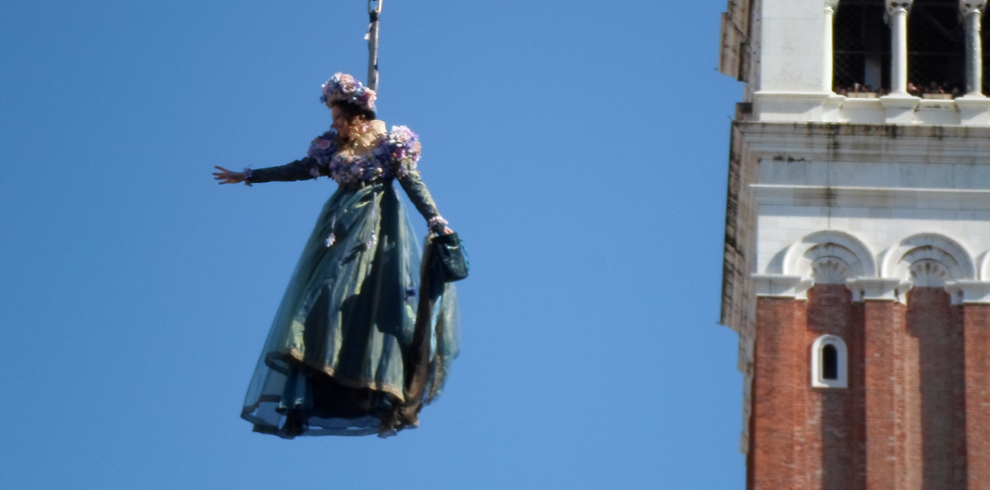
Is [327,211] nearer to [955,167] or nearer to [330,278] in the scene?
[330,278]

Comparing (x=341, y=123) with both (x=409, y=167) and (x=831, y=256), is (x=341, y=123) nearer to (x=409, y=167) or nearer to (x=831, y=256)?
(x=409, y=167)

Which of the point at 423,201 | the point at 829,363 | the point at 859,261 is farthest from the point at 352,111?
the point at 859,261

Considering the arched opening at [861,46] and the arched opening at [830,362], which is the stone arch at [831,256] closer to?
the arched opening at [830,362]

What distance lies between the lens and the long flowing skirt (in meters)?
20.1

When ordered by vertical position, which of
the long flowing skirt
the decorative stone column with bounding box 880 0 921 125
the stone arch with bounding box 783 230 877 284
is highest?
the decorative stone column with bounding box 880 0 921 125

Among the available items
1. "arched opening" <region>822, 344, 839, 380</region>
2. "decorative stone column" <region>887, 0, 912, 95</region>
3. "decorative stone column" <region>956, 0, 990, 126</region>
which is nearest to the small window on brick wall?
"arched opening" <region>822, 344, 839, 380</region>

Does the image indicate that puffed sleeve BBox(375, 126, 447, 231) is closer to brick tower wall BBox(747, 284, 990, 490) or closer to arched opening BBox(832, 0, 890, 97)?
brick tower wall BBox(747, 284, 990, 490)

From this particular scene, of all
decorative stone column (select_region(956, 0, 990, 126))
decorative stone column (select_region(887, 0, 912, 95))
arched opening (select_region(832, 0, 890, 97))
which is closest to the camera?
decorative stone column (select_region(956, 0, 990, 126))

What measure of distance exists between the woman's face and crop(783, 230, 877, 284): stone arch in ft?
44.9

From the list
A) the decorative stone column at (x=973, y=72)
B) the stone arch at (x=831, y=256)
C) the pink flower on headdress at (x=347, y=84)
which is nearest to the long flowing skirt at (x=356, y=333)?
the pink flower on headdress at (x=347, y=84)

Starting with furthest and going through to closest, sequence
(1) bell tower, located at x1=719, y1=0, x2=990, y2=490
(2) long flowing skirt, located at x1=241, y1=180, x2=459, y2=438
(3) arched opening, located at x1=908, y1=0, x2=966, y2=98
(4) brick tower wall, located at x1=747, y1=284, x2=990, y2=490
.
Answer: (3) arched opening, located at x1=908, y1=0, x2=966, y2=98
(1) bell tower, located at x1=719, y1=0, x2=990, y2=490
(4) brick tower wall, located at x1=747, y1=284, x2=990, y2=490
(2) long flowing skirt, located at x1=241, y1=180, x2=459, y2=438

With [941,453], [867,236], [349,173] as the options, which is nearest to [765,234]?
[867,236]

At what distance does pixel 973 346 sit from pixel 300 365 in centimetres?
1520

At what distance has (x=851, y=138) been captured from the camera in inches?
1342
